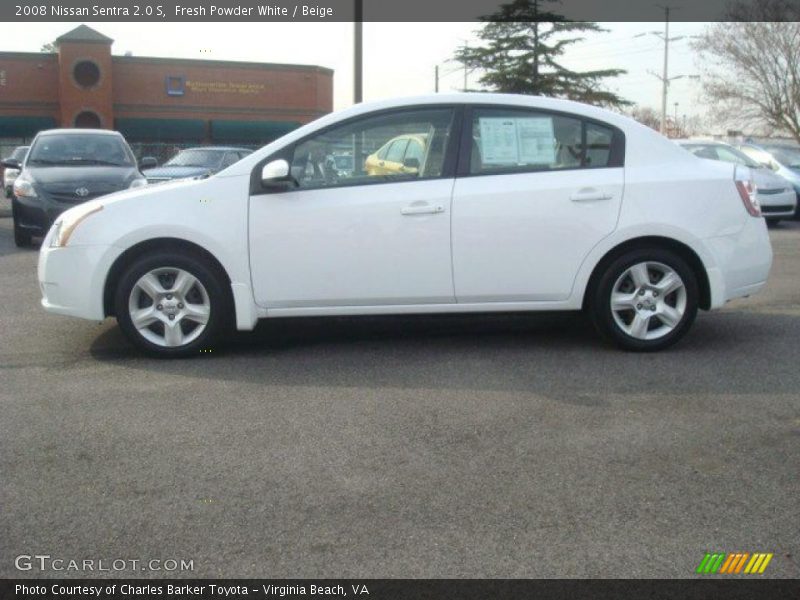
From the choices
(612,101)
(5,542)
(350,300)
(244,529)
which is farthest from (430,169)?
(612,101)

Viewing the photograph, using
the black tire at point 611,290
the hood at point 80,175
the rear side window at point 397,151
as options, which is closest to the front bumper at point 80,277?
the rear side window at point 397,151

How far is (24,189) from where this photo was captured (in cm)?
1305

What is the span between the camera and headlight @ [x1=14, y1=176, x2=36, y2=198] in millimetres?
12938

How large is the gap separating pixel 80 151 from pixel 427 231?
921 cm

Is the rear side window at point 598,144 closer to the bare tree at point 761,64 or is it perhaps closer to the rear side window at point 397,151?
the rear side window at point 397,151

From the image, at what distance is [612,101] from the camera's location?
40906mm

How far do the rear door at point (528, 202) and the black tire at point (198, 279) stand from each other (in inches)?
59.4

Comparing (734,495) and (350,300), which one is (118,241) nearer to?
Answer: (350,300)

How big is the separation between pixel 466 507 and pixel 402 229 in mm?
2696

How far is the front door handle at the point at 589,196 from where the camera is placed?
6.31 m

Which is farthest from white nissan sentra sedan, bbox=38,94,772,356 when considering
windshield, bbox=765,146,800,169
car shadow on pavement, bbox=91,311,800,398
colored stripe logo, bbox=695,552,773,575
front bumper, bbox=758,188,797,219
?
windshield, bbox=765,146,800,169

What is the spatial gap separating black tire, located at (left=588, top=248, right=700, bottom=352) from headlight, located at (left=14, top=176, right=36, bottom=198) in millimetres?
8999

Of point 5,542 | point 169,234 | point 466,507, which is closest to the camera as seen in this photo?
point 5,542
